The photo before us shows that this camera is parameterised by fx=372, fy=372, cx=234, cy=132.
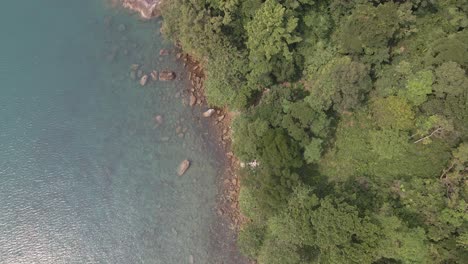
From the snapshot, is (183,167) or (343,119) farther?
(183,167)

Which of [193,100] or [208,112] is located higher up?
[208,112]

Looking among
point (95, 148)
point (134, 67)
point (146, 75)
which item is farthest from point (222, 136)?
point (95, 148)

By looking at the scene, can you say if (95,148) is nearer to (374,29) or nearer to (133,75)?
(133,75)

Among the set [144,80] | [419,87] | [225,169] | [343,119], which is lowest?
[225,169]

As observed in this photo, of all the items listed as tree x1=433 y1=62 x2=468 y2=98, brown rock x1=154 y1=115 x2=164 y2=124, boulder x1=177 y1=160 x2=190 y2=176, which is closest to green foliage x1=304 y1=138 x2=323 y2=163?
tree x1=433 y1=62 x2=468 y2=98

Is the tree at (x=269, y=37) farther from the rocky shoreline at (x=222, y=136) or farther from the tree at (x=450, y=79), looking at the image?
the tree at (x=450, y=79)

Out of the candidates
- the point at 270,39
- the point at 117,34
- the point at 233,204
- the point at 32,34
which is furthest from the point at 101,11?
the point at 233,204
